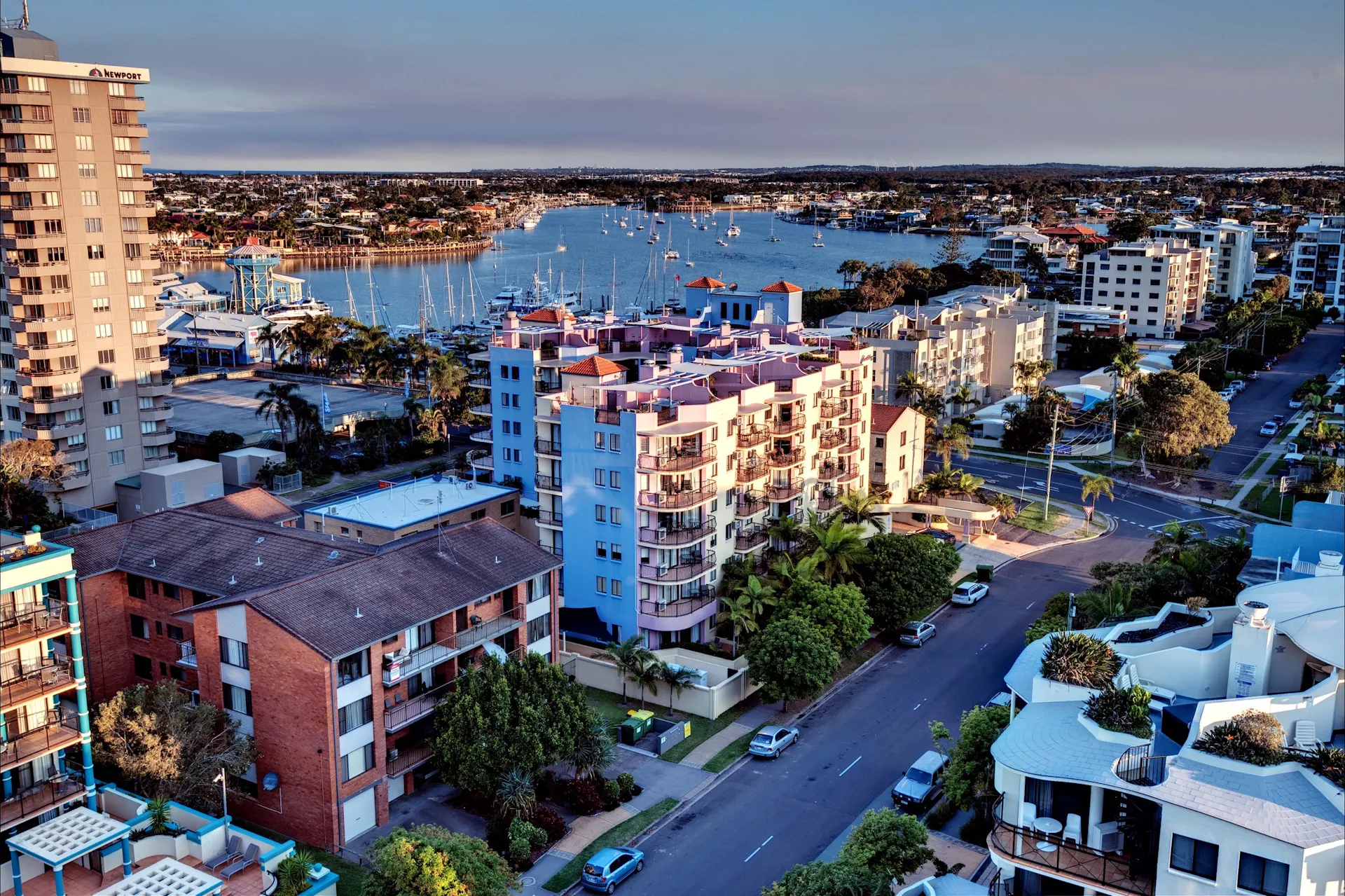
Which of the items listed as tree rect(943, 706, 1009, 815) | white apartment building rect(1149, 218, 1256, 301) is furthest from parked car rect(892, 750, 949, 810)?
white apartment building rect(1149, 218, 1256, 301)

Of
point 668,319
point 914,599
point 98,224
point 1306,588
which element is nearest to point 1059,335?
point 668,319

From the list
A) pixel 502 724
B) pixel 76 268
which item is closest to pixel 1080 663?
pixel 502 724

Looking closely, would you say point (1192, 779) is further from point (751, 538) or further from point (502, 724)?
point (751, 538)

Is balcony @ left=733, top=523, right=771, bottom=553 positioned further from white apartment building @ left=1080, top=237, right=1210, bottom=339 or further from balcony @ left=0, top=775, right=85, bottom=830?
white apartment building @ left=1080, top=237, right=1210, bottom=339

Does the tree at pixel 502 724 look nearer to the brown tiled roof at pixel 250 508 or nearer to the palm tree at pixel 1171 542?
the brown tiled roof at pixel 250 508

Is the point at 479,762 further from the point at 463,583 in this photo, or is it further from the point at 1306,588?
the point at 1306,588

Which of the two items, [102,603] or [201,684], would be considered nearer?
[201,684]
